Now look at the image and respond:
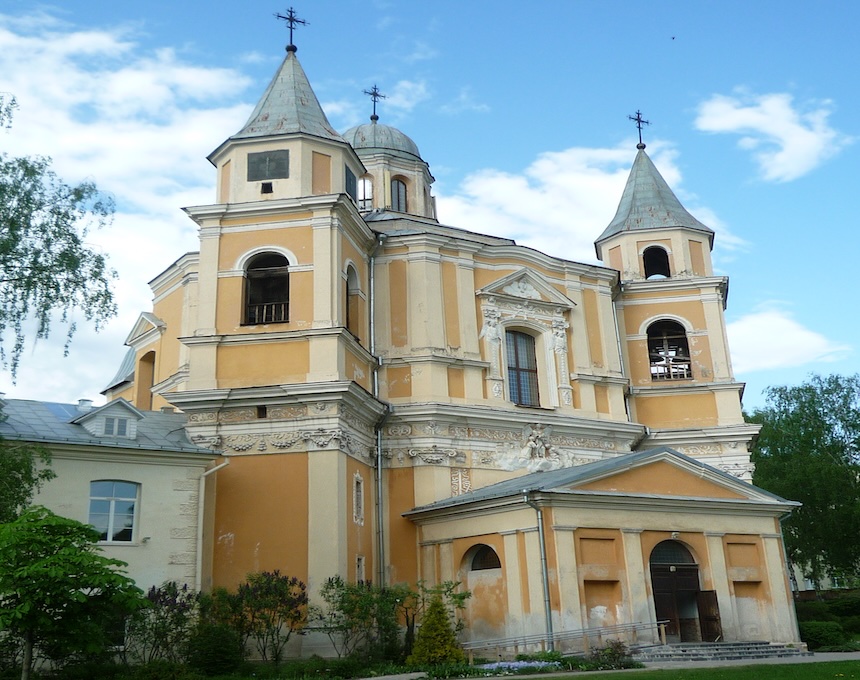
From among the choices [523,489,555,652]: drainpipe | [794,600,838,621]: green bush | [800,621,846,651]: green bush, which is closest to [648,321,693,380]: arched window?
[794,600,838,621]: green bush

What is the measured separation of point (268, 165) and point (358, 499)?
367 inches

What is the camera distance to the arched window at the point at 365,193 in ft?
115

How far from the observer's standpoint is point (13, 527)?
14961 millimetres

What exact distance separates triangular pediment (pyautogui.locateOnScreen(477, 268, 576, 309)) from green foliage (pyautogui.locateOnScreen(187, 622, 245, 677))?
12805 millimetres

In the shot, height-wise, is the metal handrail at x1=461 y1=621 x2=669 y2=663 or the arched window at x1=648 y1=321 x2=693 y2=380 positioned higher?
the arched window at x1=648 y1=321 x2=693 y2=380

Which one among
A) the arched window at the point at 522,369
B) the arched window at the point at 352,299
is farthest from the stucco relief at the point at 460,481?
the arched window at the point at 352,299

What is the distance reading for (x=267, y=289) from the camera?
26547 mm

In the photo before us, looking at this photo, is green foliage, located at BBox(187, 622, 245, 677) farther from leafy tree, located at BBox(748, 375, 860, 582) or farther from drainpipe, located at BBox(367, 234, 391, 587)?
leafy tree, located at BBox(748, 375, 860, 582)

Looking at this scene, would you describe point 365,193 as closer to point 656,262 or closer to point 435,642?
point 656,262

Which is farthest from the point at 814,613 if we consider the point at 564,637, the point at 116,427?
the point at 116,427

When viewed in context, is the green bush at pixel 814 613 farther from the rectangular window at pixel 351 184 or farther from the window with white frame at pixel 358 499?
the rectangular window at pixel 351 184

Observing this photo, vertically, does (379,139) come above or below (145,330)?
above

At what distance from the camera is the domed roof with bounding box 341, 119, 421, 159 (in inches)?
1431

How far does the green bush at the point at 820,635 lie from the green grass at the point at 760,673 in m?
6.52
